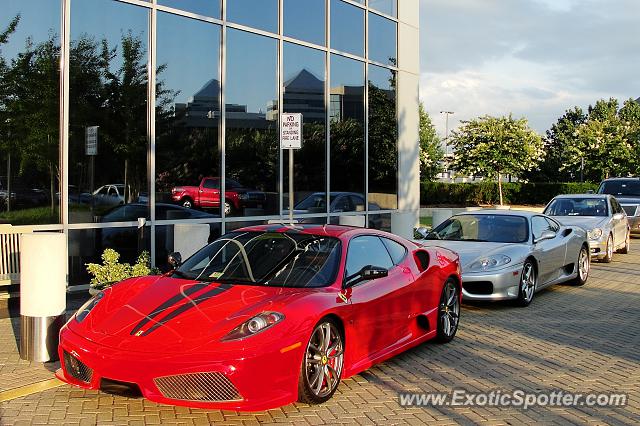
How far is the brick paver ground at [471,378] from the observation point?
4.96m

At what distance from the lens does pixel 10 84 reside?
940 cm

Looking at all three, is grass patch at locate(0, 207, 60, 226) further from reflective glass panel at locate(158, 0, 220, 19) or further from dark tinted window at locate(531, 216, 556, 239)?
dark tinted window at locate(531, 216, 556, 239)

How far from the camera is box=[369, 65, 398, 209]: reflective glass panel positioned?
16.1 metres

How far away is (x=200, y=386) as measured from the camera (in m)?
4.50

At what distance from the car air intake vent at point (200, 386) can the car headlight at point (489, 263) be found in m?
5.50

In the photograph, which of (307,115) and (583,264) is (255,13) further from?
(583,264)

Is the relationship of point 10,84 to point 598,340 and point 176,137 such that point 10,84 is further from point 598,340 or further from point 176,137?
point 598,340

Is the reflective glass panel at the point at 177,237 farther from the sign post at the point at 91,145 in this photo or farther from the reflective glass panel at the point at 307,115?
the reflective glass panel at the point at 307,115

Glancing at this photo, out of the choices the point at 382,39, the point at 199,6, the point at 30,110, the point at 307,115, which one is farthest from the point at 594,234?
the point at 30,110

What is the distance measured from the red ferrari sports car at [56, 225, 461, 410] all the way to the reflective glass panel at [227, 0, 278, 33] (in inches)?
263

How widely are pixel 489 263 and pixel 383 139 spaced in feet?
24.9

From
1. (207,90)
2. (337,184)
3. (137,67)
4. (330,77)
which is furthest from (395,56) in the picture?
(137,67)

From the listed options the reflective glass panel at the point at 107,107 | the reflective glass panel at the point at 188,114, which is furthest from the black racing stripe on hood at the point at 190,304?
the reflective glass panel at the point at 188,114

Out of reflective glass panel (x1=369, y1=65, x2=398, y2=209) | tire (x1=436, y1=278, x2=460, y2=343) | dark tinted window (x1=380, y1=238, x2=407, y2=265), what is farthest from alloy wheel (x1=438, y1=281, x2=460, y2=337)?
reflective glass panel (x1=369, y1=65, x2=398, y2=209)
